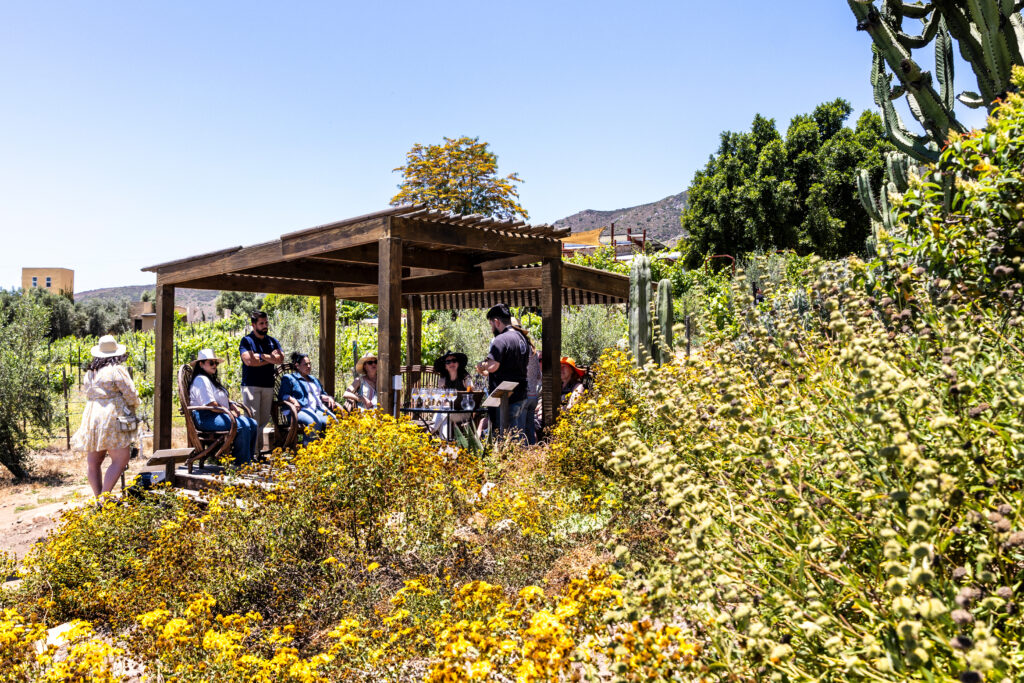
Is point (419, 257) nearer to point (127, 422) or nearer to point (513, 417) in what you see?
point (513, 417)

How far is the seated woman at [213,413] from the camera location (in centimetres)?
636

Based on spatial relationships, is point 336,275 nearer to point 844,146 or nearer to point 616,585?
point 616,585

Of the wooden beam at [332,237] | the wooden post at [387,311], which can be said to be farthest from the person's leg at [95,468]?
the wooden post at [387,311]

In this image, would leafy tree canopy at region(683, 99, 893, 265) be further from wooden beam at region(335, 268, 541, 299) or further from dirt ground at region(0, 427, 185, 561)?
dirt ground at region(0, 427, 185, 561)

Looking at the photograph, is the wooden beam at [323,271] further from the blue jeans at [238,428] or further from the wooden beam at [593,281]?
the wooden beam at [593,281]

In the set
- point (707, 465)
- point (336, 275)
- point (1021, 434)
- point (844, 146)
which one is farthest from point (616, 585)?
point (844, 146)

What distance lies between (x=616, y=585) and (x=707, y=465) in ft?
2.75

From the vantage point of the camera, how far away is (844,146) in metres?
31.5

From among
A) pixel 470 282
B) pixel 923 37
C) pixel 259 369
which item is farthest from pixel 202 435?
pixel 923 37

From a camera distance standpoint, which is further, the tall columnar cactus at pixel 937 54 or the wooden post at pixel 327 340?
the wooden post at pixel 327 340

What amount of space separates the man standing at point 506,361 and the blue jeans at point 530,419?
325 mm

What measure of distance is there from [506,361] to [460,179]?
20.9 m

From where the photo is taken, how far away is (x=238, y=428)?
640 centimetres

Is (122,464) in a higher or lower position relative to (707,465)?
lower
